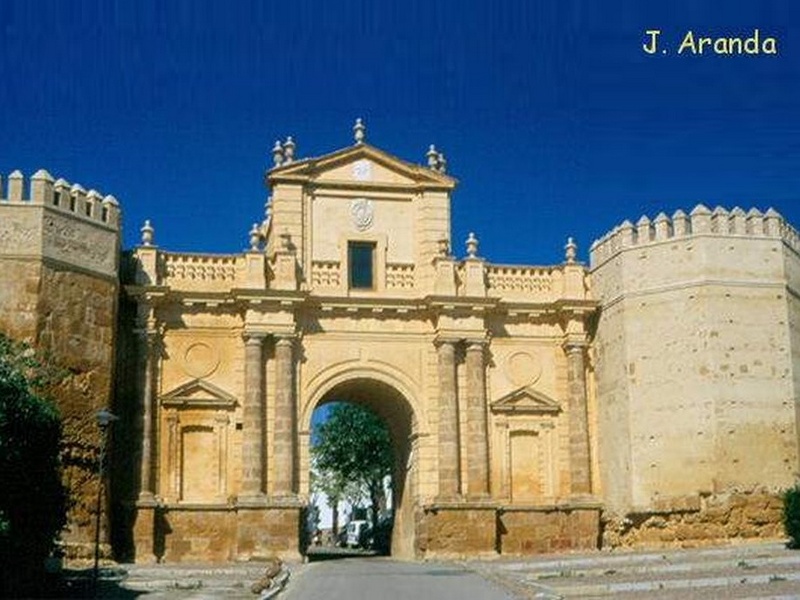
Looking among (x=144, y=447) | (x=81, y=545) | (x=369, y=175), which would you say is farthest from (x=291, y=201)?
(x=81, y=545)

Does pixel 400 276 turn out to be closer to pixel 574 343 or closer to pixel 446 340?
pixel 446 340

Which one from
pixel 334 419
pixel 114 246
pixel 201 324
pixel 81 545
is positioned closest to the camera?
pixel 81 545

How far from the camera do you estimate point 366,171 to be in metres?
31.2

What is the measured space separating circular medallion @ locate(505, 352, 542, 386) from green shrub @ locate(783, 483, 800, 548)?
25.7ft

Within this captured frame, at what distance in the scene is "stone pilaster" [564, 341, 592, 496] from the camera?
3003 cm

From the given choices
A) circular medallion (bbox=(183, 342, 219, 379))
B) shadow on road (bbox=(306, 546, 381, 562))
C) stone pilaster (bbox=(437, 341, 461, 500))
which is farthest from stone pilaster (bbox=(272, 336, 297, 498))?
stone pilaster (bbox=(437, 341, 461, 500))

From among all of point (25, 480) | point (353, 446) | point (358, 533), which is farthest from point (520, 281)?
point (358, 533)

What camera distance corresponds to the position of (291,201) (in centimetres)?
3050

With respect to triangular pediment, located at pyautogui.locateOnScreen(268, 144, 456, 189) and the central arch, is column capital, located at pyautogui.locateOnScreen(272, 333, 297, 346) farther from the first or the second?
triangular pediment, located at pyautogui.locateOnScreen(268, 144, 456, 189)

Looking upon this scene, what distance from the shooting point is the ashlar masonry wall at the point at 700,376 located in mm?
27219

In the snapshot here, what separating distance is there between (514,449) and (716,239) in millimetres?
7528

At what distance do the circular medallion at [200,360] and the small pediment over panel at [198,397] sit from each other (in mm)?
A: 287

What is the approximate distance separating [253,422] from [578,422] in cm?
858

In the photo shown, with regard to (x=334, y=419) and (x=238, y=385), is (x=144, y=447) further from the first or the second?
(x=334, y=419)
